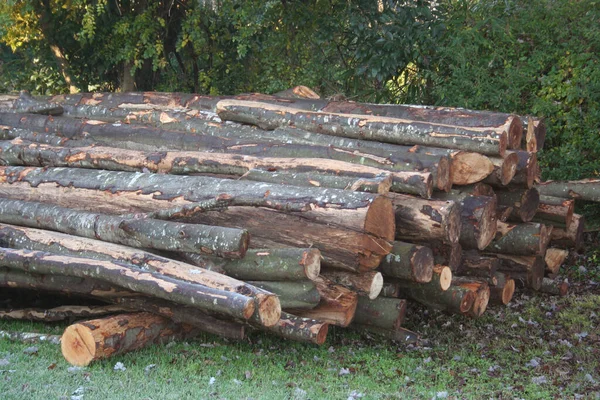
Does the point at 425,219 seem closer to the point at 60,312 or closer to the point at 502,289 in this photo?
the point at 502,289

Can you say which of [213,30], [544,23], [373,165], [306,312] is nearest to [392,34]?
[544,23]

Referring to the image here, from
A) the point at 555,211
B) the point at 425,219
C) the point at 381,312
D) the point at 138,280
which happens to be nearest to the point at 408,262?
the point at 425,219

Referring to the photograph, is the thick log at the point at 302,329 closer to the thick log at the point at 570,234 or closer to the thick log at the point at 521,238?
the thick log at the point at 521,238

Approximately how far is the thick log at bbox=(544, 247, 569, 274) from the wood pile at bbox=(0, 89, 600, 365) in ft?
0.11

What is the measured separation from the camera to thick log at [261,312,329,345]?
5.84 metres

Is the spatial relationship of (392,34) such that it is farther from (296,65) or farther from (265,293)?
(265,293)

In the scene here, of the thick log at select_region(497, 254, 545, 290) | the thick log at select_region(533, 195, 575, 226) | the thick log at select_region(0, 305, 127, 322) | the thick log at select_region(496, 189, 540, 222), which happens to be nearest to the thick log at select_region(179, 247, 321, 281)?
the thick log at select_region(0, 305, 127, 322)

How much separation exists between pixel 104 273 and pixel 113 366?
694 millimetres

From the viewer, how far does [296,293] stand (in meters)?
5.93

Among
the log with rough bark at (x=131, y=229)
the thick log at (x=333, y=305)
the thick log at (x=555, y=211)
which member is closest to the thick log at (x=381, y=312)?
the thick log at (x=333, y=305)

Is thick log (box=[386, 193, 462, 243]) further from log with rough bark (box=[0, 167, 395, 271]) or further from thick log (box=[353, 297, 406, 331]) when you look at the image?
thick log (box=[353, 297, 406, 331])

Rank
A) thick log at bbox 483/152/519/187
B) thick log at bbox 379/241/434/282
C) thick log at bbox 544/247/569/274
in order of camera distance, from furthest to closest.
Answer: thick log at bbox 544/247/569/274 < thick log at bbox 483/152/519/187 < thick log at bbox 379/241/434/282

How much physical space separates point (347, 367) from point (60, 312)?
2494mm

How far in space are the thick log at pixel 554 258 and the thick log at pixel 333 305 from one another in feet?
11.0
